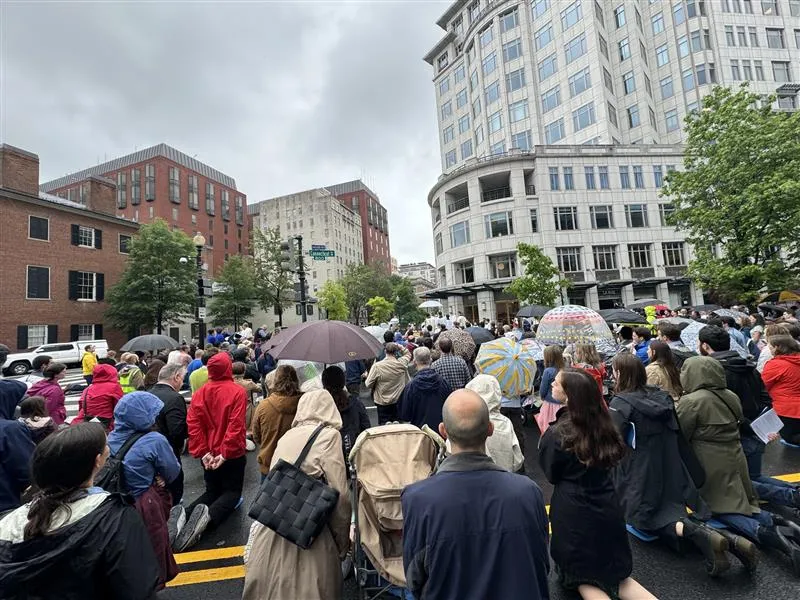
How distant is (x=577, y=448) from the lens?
2621mm

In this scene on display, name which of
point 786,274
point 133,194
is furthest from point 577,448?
point 133,194

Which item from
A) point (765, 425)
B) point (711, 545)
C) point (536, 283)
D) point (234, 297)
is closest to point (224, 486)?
point (711, 545)

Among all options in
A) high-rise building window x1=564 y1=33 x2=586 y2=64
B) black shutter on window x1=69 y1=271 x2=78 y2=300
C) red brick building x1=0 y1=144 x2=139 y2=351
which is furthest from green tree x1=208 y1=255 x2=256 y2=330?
high-rise building window x1=564 y1=33 x2=586 y2=64

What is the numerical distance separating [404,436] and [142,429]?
2.14 meters

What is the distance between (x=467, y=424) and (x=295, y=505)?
4.48 ft

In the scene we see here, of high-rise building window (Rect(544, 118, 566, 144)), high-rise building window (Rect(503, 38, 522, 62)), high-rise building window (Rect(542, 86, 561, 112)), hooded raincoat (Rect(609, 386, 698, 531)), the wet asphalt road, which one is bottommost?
the wet asphalt road

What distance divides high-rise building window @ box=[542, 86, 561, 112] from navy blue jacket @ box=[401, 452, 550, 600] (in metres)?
46.3

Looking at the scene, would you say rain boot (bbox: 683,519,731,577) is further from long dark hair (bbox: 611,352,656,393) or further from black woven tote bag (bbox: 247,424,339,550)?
black woven tote bag (bbox: 247,424,339,550)

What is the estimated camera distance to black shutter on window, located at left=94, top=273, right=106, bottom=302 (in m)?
30.2

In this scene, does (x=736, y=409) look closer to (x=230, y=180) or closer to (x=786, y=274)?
(x=786, y=274)

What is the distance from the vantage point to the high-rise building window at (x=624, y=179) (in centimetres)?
3628

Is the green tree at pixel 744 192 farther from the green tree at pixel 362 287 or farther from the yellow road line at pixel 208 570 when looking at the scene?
the green tree at pixel 362 287

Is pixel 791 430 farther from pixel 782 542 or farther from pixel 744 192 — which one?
pixel 744 192

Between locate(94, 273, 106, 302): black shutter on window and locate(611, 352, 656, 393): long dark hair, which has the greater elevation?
locate(94, 273, 106, 302): black shutter on window
